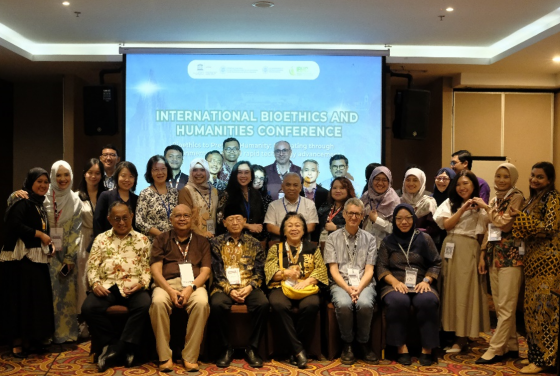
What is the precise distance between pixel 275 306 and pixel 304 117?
294 centimetres

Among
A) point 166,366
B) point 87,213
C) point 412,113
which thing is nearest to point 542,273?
point 166,366

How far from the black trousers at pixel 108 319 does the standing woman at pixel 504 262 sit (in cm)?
256

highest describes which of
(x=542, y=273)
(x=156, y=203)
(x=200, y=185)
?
(x=200, y=185)

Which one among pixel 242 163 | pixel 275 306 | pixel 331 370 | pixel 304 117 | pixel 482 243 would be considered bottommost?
pixel 331 370

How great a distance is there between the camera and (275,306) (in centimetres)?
463

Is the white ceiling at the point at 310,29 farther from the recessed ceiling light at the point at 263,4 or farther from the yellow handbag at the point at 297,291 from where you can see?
the yellow handbag at the point at 297,291

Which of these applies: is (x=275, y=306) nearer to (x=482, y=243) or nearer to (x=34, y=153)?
(x=482, y=243)

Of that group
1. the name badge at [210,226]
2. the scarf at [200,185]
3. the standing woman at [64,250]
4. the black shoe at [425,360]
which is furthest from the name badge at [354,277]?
the standing woman at [64,250]

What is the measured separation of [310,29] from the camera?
6.52 m

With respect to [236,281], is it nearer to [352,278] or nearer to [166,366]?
[166,366]

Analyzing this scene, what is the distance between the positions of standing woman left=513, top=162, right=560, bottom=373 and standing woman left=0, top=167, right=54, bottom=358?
3651 millimetres

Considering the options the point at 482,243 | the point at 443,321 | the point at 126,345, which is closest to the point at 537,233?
the point at 482,243

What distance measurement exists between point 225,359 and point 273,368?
37 centimetres

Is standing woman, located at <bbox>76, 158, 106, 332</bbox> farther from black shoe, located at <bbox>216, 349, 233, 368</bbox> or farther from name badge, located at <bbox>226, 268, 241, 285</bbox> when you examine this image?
black shoe, located at <bbox>216, 349, 233, 368</bbox>
